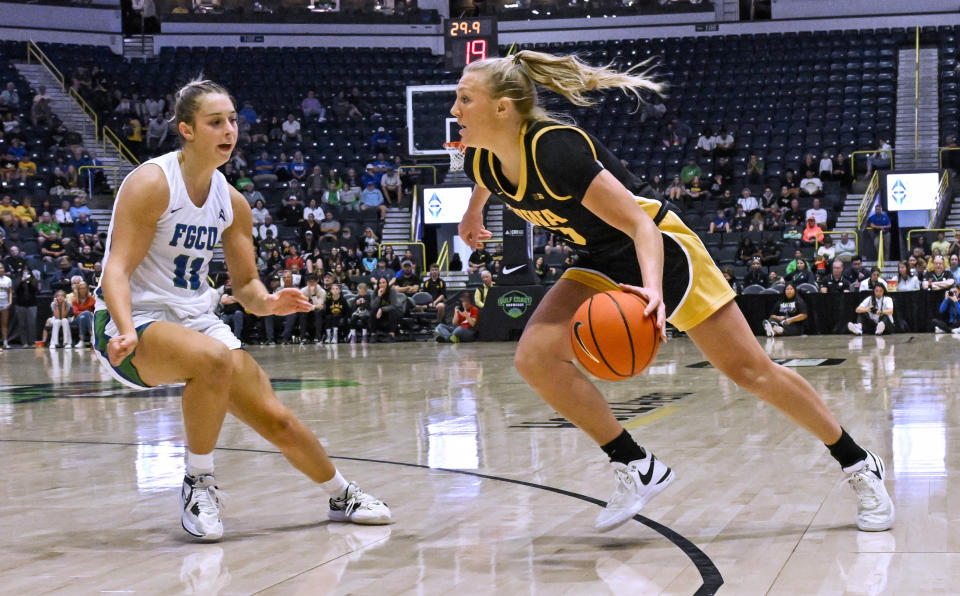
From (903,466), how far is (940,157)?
701 inches

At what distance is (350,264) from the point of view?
1842cm

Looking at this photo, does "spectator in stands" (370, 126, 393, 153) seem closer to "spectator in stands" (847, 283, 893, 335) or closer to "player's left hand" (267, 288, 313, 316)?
"spectator in stands" (847, 283, 893, 335)

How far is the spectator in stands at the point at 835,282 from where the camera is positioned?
15.7 meters

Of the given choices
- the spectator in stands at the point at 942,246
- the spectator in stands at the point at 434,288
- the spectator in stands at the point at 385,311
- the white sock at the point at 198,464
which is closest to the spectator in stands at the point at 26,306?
the spectator in stands at the point at 385,311

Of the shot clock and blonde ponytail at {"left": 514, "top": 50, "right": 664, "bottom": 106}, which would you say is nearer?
blonde ponytail at {"left": 514, "top": 50, "right": 664, "bottom": 106}

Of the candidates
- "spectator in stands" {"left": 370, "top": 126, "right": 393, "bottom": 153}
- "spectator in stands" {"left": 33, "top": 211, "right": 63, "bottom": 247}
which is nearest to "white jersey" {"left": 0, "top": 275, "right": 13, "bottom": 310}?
"spectator in stands" {"left": 33, "top": 211, "right": 63, "bottom": 247}

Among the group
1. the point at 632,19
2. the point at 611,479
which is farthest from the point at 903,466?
the point at 632,19

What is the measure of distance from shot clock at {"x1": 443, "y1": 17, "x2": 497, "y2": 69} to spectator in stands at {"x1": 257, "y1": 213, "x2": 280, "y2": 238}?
15.9ft

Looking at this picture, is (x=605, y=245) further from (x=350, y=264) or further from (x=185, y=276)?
(x=350, y=264)

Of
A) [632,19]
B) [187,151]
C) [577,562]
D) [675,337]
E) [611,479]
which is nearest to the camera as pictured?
[577,562]

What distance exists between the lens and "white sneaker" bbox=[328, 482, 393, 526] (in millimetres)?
3639

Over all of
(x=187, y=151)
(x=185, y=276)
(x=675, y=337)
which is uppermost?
(x=187, y=151)

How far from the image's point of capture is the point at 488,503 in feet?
13.0

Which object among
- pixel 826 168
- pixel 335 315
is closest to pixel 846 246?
pixel 826 168
